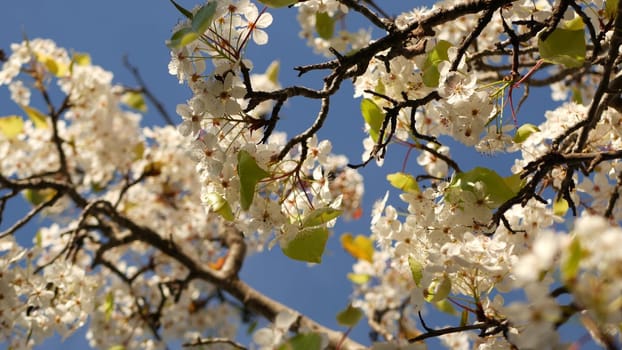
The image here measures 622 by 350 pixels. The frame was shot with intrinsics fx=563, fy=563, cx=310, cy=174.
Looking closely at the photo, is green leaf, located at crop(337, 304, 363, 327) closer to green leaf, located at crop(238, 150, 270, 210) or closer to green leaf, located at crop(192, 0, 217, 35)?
green leaf, located at crop(238, 150, 270, 210)

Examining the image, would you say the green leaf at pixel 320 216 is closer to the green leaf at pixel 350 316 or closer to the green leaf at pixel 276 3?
the green leaf at pixel 276 3

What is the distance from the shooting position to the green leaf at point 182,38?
154 centimetres

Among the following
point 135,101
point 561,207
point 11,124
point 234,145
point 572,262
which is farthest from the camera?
point 135,101

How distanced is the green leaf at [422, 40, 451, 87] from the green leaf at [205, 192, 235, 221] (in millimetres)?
818

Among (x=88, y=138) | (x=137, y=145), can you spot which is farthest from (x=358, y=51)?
(x=88, y=138)

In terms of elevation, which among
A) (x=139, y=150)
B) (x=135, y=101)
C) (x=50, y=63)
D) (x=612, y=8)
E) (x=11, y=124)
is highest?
(x=135, y=101)

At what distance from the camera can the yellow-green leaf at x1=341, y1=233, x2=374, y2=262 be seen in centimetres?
510

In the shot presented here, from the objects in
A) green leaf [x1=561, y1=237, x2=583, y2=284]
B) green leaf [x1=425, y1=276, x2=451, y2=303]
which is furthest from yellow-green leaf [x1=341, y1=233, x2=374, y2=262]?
green leaf [x1=561, y1=237, x2=583, y2=284]

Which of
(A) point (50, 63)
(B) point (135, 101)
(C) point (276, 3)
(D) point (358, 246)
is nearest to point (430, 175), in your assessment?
(C) point (276, 3)

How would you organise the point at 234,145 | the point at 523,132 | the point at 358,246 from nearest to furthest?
the point at 234,145 < the point at 523,132 < the point at 358,246

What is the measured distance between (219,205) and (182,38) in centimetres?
59

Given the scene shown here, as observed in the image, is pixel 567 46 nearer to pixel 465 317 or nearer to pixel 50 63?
pixel 465 317

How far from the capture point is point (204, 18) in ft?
5.10

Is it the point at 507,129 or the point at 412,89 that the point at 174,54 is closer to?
the point at 412,89
